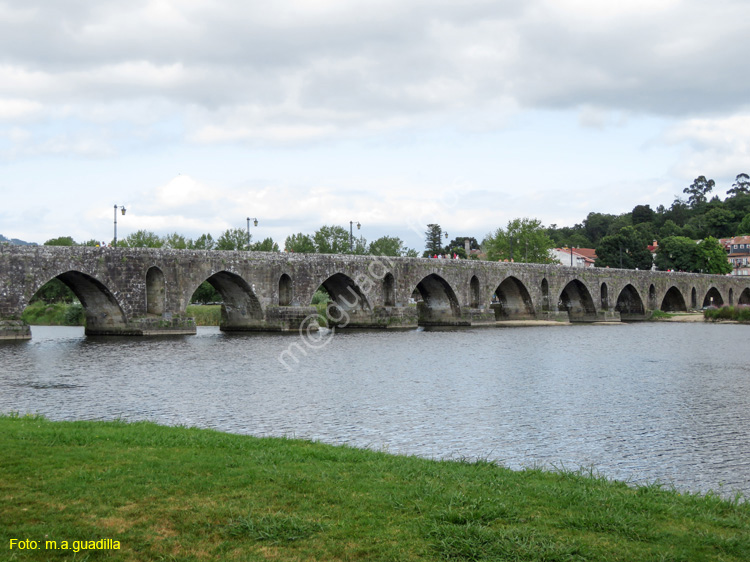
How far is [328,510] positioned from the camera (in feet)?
27.1

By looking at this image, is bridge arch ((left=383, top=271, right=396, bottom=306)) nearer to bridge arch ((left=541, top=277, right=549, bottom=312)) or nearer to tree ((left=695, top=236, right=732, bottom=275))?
bridge arch ((left=541, top=277, right=549, bottom=312))

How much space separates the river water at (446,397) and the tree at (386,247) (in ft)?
246

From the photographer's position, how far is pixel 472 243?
17475cm

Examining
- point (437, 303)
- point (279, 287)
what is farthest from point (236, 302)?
point (437, 303)

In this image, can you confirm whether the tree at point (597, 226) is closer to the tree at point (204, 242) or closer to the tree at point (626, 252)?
the tree at point (626, 252)

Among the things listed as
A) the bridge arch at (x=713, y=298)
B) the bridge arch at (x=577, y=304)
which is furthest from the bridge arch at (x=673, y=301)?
the bridge arch at (x=577, y=304)

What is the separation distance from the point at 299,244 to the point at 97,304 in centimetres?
6017

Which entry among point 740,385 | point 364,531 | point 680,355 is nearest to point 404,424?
point 364,531

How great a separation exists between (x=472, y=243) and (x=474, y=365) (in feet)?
468

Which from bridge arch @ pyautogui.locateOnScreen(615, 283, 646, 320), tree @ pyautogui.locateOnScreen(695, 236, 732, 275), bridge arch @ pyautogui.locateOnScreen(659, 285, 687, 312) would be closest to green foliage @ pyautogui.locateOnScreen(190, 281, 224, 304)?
bridge arch @ pyautogui.locateOnScreen(615, 283, 646, 320)

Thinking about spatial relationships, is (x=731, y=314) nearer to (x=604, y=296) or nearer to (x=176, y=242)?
(x=604, y=296)

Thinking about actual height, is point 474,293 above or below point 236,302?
above

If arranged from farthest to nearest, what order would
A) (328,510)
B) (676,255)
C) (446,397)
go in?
(676,255), (446,397), (328,510)

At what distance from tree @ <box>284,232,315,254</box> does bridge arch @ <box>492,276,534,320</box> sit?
34.3m
